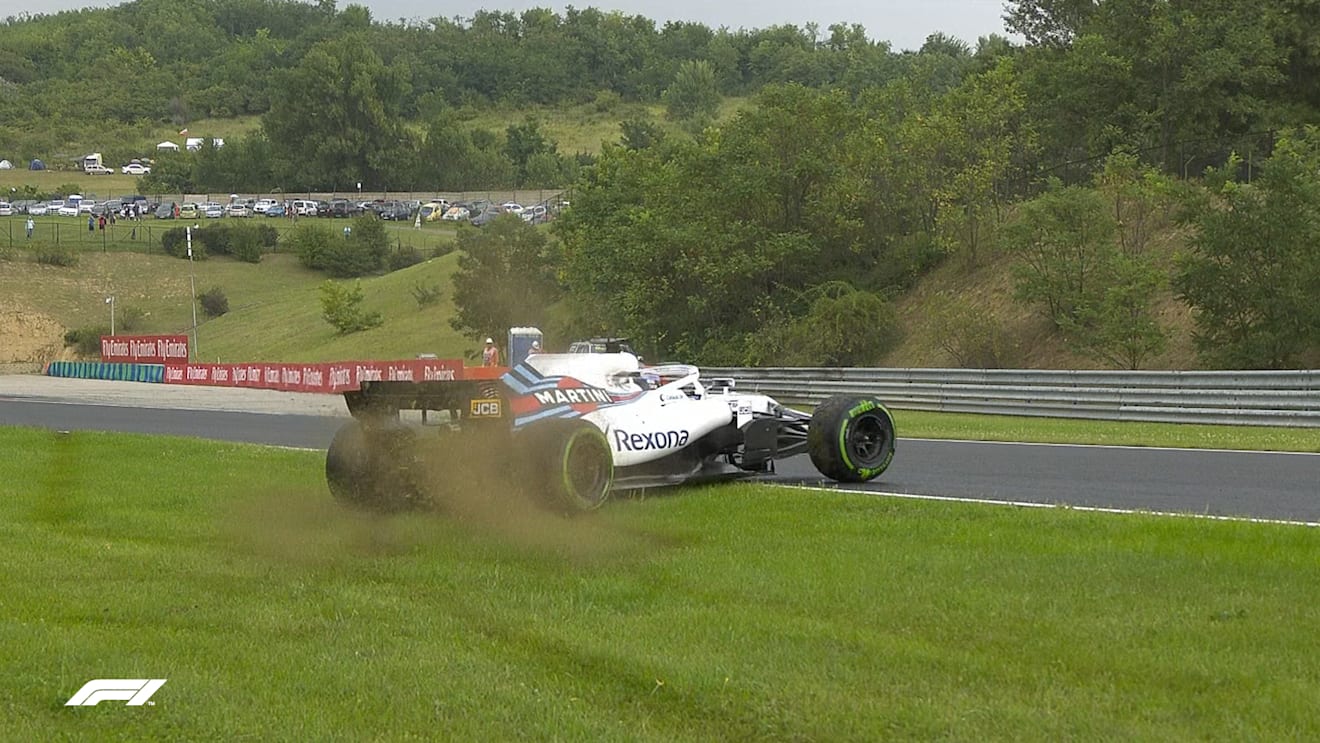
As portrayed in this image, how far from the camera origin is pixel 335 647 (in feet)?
24.2

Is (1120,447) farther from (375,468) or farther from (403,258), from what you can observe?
(403,258)

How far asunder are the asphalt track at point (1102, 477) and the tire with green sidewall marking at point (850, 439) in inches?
8.4

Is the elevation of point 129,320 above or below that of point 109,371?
above

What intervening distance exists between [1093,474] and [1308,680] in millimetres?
9344

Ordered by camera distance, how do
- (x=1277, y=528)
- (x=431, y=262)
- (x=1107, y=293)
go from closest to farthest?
(x=1277, y=528), (x=1107, y=293), (x=431, y=262)

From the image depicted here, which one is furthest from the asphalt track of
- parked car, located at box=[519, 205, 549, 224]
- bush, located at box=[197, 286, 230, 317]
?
parked car, located at box=[519, 205, 549, 224]

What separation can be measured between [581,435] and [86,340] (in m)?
70.2

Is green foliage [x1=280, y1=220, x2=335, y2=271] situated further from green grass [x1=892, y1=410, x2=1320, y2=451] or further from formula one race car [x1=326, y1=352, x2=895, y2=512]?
formula one race car [x1=326, y1=352, x2=895, y2=512]

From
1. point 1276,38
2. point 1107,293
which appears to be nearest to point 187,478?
point 1107,293

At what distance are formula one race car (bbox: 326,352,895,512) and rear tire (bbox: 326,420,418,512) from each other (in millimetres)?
11

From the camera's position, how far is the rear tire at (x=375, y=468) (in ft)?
38.9

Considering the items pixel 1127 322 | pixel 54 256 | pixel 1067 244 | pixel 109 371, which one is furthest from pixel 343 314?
pixel 1127 322

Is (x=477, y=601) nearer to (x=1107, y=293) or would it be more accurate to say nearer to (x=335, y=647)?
(x=335, y=647)

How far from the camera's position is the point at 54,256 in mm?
89750
